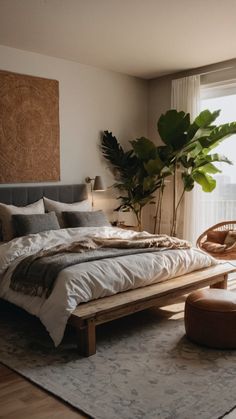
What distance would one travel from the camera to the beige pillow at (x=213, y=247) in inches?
172

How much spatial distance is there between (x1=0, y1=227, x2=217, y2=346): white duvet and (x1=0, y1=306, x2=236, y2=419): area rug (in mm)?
249

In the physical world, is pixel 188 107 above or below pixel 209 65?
below

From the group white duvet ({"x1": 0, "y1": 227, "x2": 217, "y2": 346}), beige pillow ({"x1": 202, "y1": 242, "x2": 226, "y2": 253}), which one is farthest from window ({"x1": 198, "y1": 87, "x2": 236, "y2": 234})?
white duvet ({"x1": 0, "y1": 227, "x2": 217, "y2": 346})

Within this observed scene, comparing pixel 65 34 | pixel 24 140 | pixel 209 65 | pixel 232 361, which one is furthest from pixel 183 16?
pixel 232 361

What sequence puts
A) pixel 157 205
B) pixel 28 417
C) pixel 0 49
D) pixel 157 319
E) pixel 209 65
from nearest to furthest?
pixel 28 417
pixel 157 319
pixel 0 49
pixel 209 65
pixel 157 205

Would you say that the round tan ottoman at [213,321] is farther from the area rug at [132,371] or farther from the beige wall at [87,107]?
the beige wall at [87,107]

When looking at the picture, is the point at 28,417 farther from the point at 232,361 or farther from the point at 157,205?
the point at 157,205

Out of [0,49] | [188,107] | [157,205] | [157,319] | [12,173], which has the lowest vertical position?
[157,319]

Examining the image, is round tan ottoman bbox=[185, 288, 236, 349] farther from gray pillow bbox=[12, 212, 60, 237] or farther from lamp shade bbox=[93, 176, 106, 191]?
lamp shade bbox=[93, 176, 106, 191]

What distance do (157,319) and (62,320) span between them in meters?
1.14

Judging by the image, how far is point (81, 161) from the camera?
17.8ft

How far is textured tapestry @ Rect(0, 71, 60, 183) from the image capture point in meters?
4.57

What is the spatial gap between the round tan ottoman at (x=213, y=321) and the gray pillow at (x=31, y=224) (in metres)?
1.84

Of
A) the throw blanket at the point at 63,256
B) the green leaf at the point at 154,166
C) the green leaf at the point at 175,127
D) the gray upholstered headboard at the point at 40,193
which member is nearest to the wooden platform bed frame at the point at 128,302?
the throw blanket at the point at 63,256
